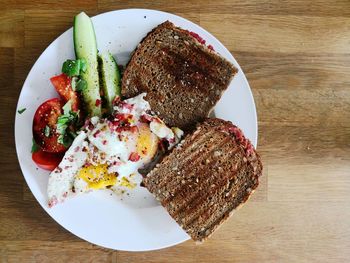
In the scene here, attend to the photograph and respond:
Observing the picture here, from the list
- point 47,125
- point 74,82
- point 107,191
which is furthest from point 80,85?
point 107,191

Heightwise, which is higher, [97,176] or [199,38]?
Answer: [199,38]

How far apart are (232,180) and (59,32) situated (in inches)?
54.2

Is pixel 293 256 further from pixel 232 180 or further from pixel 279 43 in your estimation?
pixel 279 43

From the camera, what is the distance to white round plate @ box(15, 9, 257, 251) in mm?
2895

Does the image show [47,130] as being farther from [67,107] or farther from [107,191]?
[107,191]

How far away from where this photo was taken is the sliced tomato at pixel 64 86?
283cm

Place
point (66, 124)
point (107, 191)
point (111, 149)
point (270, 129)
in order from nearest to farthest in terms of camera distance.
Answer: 1. point (111, 149)
2. point (66, 124)
3. point (107, 191)
4. point (270, 129)

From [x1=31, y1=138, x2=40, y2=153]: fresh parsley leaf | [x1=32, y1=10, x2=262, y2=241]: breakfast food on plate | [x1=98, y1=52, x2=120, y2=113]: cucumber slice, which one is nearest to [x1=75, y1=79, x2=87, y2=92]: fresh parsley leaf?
[x1=32, y1=10, x2=262, y2=241]: breakfast food on plate

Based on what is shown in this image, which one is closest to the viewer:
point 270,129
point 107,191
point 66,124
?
point 66,124

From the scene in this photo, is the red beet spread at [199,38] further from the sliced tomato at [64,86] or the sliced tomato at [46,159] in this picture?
the sliced tomato at [46,159]

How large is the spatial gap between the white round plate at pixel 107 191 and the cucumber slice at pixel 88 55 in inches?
2.5

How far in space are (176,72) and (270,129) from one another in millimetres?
735

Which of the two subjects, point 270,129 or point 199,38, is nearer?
point 199,38

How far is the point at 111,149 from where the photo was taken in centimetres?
276
